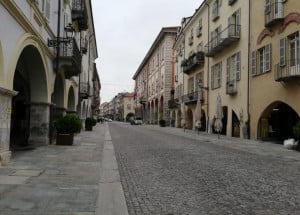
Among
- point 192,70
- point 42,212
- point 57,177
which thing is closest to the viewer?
point 42,212

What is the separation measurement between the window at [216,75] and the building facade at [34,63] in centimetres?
1281

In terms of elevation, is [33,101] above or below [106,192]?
above

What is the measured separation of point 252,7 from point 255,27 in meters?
1.43

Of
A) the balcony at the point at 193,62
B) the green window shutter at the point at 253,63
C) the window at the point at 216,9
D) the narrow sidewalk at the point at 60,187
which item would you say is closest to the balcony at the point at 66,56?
the narrow sidewalk at the point at 60,187

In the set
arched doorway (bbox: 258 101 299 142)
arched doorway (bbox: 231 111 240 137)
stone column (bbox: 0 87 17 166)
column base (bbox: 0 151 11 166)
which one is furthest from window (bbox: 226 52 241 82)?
column base (bbox: 0 151 11 166)

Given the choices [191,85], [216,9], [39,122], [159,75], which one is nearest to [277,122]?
[216,9]

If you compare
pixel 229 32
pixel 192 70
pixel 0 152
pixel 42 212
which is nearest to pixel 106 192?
pixel 42 212

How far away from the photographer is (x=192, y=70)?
4272cm

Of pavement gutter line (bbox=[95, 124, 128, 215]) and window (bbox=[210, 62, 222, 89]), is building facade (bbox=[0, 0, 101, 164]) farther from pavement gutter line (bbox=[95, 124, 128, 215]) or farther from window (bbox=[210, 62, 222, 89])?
window (bbox=[210, 62, 222, 89])

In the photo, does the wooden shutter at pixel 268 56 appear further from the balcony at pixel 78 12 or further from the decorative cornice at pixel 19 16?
the decorative cornice at pixel 19 16

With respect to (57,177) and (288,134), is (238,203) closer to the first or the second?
(57,177)

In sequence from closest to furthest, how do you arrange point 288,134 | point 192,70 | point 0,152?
point 0,152 < point 288,134 < point 192,70

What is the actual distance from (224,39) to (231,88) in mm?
3493

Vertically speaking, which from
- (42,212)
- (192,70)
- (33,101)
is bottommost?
(42,212)
